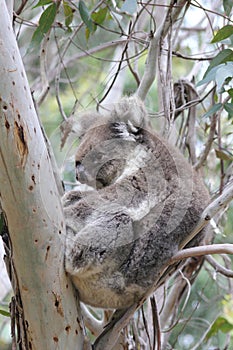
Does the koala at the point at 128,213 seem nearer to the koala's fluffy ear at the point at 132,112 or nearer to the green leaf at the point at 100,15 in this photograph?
the koala's fluffy ear at the point at 132,112

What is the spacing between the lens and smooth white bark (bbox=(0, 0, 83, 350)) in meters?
1.55

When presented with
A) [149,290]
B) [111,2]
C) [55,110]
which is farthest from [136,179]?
[55,110]

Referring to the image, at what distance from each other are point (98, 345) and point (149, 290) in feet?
0.78

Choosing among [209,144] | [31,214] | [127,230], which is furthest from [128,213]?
[209,144]

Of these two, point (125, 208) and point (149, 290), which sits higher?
point (125, 208)

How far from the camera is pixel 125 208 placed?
188 centimetres

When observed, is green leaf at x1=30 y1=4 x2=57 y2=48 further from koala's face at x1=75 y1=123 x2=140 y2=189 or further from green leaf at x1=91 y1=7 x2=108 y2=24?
koala's face at x1=75 y1=123 x2=140 y2=189

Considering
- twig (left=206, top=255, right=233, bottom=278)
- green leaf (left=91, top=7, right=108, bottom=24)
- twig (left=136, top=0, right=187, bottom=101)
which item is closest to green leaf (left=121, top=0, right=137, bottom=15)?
twig (left=136, top=0, right=187, bottom=101)

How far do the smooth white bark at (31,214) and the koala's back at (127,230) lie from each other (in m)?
0.09

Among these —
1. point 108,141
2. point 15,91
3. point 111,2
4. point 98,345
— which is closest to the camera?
point 15,91

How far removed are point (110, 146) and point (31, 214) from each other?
666 millimetres

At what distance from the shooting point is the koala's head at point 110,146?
213cm

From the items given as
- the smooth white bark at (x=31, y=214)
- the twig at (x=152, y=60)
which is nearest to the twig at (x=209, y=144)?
the twig at (x=152, y=60)

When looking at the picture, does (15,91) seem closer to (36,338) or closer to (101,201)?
(101,201)
